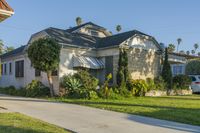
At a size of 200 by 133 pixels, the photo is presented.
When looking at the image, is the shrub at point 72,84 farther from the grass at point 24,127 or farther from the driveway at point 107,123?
the grass at point 24,127

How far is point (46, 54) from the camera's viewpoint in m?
20.0

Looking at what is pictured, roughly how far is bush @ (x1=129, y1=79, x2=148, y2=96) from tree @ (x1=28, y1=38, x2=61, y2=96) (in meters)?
5.86

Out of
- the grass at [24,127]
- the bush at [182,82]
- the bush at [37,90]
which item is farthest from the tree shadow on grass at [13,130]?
the bush at [182,82]

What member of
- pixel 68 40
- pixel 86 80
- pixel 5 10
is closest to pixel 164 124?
pixel 5 10

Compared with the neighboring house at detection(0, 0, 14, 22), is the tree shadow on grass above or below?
below

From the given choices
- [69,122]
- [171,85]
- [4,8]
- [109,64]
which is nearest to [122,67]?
[109,64]

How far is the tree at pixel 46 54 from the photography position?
20.0 meters

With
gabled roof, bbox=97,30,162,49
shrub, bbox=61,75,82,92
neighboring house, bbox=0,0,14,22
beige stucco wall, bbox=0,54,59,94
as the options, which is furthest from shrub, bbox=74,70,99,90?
neighboring house, bbox=0,0,14,22

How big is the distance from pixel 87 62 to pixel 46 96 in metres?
4.13

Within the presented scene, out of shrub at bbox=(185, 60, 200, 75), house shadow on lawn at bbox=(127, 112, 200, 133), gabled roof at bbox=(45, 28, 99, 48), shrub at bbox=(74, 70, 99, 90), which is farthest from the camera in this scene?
shrub at bbox=(185, 60, 200, 75)

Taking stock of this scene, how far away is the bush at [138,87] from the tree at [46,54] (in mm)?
5859

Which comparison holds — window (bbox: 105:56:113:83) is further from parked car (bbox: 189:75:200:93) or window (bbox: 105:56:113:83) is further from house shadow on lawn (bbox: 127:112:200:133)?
house shadow on lawn (bbox: 127:112:200:133)

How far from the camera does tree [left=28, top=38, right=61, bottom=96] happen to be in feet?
65.6

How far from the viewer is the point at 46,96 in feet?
71.2
